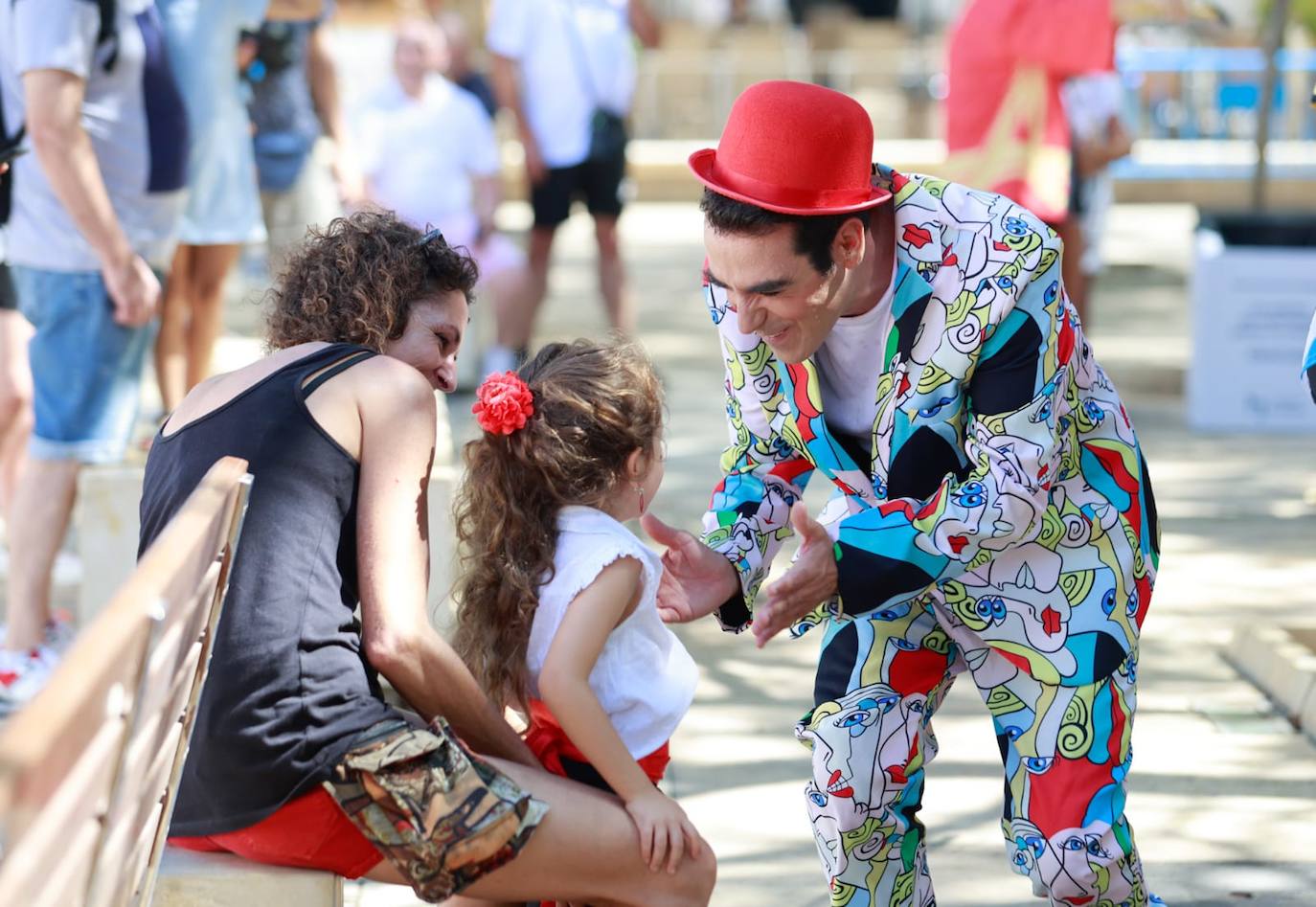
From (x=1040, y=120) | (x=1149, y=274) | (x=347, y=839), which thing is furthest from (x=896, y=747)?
(x=1149, y=274)

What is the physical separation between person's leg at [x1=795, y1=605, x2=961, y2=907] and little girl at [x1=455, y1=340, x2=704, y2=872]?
26cm

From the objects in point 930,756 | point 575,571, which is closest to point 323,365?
point 575,571

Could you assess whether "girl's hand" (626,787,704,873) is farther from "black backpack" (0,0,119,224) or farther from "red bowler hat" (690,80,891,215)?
"black backpack" (0,0,119,224)

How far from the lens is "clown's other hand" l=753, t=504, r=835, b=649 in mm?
2527

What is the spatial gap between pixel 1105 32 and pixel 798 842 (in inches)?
164

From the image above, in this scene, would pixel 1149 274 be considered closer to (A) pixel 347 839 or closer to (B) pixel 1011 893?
(B) pixel 1011 893

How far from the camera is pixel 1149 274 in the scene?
40.5 ft

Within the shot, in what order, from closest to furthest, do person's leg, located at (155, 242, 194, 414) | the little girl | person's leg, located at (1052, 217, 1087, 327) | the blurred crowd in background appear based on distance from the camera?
the little girl < the blurred crowd in background < person's leg, located at (155, 242, 194, 414) < person's leg, located at (1052, 217, 1087, 327)

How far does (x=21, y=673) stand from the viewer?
4434mm

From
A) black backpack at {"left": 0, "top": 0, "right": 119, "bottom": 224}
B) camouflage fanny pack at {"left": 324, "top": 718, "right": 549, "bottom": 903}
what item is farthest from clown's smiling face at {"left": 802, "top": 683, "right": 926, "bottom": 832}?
black backpack at {"left": 0, "top": 0, "right": 119, "bottom": 224}

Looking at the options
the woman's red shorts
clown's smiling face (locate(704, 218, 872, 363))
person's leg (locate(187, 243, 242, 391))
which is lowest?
person's leg (locate(187, 243, 242, 391))

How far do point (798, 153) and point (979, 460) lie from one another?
0.52 metres

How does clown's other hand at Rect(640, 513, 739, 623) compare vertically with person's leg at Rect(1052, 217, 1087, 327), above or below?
above

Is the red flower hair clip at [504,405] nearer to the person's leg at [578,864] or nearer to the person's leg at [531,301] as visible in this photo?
the person's leg at [578,864]
